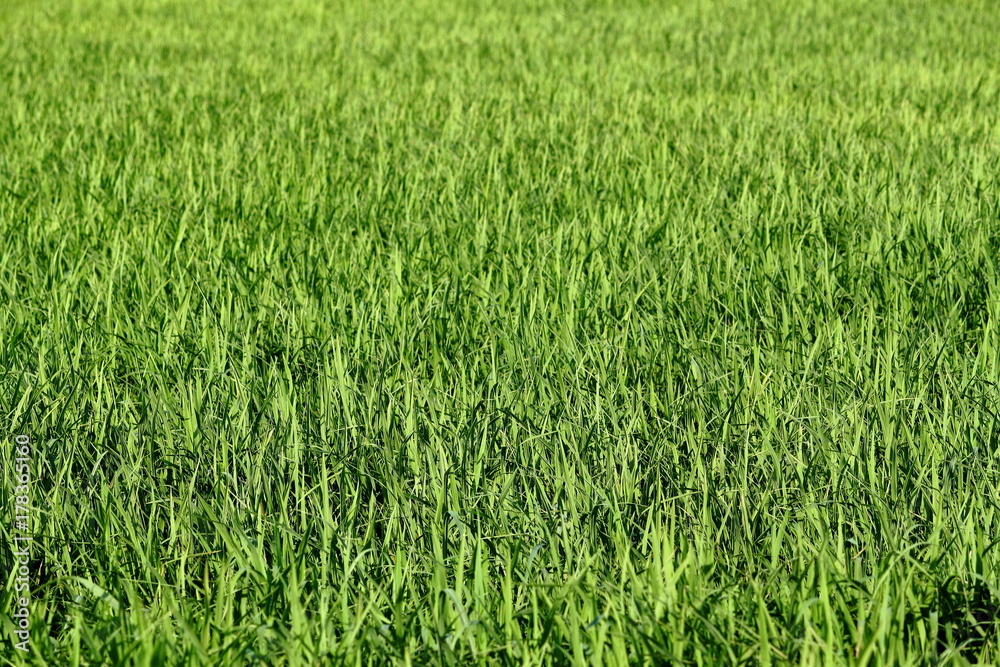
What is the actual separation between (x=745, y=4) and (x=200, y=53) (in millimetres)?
5496

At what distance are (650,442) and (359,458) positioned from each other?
0.52 m

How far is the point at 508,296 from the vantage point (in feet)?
7.77

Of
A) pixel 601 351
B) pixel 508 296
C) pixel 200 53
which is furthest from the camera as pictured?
pixel 200 53

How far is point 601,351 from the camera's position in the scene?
6.88ft

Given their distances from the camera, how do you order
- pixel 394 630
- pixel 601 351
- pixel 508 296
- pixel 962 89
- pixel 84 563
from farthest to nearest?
pixel 962 89 → pixel 508 296 → pixel 601 351 → pixel 84 563 → pixel 394 630

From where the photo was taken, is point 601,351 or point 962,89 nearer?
point 601,351

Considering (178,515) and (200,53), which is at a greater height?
(200,53)

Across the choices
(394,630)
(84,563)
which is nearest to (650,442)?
(394,630)

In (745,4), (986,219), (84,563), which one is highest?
(745,4)

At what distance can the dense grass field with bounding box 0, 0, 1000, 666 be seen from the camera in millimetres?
1233

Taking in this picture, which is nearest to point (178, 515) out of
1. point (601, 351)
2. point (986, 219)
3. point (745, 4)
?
point (601, 351)

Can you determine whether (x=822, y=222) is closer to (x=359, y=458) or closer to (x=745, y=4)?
(x=359, y=458)

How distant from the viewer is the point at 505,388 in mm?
1835

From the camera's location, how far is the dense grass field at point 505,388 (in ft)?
4.05
